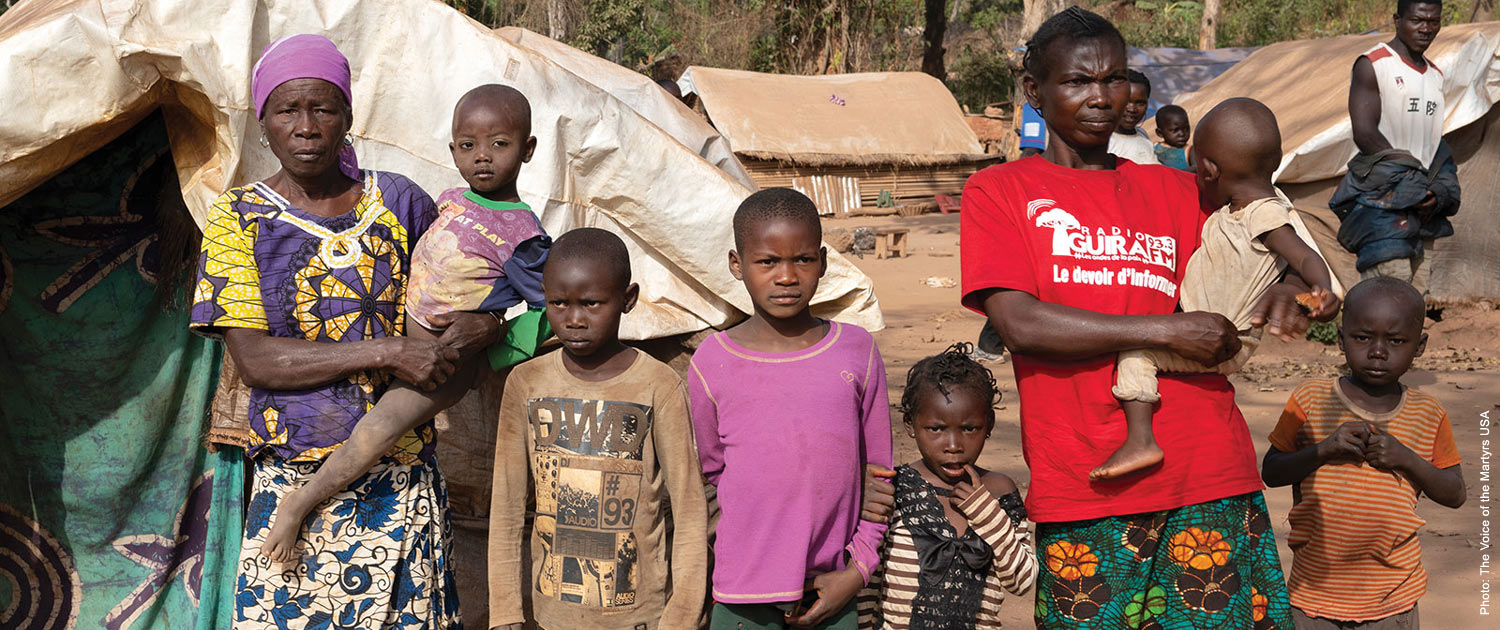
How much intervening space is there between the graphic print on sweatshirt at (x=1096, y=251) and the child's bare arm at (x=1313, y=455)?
62 centimetres

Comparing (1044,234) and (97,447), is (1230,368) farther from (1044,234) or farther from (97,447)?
(97,447)

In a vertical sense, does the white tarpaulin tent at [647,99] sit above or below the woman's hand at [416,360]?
above

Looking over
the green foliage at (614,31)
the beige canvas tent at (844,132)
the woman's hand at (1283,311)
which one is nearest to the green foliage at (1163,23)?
the beige canvas tent at (844,132)

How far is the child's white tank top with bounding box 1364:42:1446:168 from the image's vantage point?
545 centimetres

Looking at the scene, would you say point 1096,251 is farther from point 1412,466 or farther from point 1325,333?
point 1325,333

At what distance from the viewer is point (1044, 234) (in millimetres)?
2062

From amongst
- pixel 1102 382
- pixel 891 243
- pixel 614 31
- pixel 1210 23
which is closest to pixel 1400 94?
pixel 1102 382

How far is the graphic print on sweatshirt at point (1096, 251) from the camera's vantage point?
205cm

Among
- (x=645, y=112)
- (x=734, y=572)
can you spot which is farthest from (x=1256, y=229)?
(x=645, y=112)

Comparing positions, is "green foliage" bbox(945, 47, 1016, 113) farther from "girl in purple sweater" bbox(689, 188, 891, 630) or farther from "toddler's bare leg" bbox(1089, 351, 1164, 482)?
"toddler's bare leg" bbox(1089, 351, 1164, 482)

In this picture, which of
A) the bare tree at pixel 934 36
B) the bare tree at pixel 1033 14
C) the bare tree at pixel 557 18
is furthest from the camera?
the bare tree at pixel 557 18

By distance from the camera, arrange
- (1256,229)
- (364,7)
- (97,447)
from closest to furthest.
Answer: (1256,229)
(364,7)
(97,447)

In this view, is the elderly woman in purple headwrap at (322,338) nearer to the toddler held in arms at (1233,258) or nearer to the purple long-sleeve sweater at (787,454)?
the purple long-sleeve sweater at (787,454)

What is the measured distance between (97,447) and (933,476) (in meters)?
2.27
